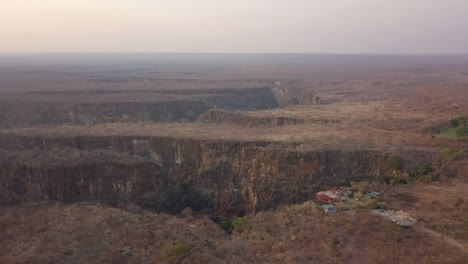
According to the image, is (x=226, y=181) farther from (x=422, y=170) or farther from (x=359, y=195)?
(x=422, y=170)

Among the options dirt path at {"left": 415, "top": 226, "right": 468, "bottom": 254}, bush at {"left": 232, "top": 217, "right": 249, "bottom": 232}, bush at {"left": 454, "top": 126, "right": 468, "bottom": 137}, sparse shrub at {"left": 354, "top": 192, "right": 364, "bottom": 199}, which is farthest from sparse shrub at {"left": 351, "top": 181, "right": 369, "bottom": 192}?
bush at {"left": 454, "top": 126, "right": 468, "bottom": 137}

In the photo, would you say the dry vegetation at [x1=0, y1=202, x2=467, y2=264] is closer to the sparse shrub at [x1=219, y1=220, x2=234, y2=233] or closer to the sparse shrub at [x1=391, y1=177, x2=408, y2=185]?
the sparse shrub at [x1=219, y1=220, x2=234, y2=233]

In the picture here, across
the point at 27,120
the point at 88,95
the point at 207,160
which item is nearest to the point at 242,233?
the point at 207,160

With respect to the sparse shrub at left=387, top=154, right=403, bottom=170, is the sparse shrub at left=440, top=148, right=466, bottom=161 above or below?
above

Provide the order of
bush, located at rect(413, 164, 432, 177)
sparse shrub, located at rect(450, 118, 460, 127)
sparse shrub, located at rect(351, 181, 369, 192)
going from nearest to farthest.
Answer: sparse shrub, located at rect(351, 181, 369, 192) < bush, located at rect(413, 164, 432, 177) < sparse shrub, located at rect(450, 118, 460, 127)

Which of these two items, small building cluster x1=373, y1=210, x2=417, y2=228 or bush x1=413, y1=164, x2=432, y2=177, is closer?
small building cluster x1=373, y1=210, x2=417, y2=228

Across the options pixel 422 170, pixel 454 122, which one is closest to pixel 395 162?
pixel 422 170
